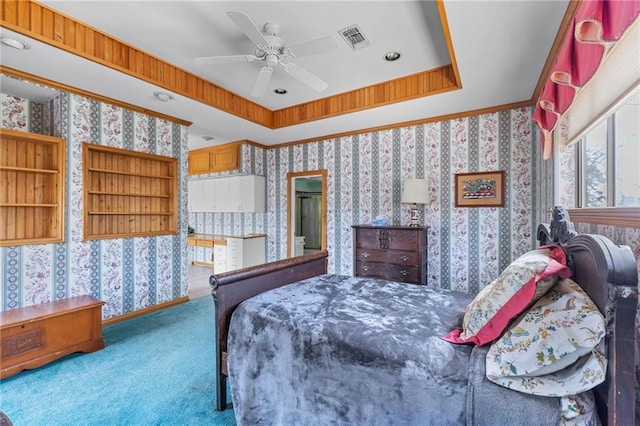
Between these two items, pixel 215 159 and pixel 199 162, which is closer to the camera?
pixel 215 159

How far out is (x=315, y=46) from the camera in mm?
2117

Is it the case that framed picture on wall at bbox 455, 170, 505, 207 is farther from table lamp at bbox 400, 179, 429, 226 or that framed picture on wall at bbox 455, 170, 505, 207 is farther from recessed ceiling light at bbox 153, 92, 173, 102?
recessed ceiling light at bbox 153, 92, 173, 102

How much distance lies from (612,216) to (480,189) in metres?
2.29

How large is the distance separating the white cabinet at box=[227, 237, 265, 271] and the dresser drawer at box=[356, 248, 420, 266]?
2.27 metres

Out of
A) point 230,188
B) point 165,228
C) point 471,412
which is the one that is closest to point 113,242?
point 165,228

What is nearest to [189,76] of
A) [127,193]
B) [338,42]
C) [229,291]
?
[127,193]

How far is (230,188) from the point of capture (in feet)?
19.2

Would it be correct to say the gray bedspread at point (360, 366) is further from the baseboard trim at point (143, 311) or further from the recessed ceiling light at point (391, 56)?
the baseboard trim at point (143, 311)

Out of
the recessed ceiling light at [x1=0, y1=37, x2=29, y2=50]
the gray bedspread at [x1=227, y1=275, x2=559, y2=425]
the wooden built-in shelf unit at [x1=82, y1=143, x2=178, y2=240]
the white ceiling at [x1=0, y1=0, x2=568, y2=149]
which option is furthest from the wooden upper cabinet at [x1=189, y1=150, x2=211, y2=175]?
the gray bedspread at [x1=227, y1=275, x2=559, y2=425]

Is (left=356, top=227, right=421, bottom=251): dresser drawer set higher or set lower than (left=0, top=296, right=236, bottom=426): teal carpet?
Answer: higher

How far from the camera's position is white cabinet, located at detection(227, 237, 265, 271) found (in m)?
5.16

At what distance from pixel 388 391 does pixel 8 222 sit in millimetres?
3827

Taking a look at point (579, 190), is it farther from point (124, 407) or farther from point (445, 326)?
point (124, 407)

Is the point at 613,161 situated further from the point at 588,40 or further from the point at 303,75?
the point at 303,75
